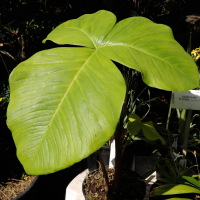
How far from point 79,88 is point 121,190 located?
0.69 metres

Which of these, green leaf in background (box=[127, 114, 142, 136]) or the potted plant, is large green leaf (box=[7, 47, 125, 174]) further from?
green leaf in background (box=[127, 114, 142, 136])

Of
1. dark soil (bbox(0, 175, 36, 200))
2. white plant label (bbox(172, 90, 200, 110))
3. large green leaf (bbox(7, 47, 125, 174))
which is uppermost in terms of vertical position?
large green leaf (bbox(7, 47, 125, 174))

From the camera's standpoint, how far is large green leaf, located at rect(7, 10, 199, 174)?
52cm

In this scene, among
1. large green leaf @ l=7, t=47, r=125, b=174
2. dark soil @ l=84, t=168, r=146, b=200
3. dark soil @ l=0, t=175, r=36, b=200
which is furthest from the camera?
dark soil @ l=0, t=175, r=36, b=200

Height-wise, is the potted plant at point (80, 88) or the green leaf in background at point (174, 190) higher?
the potted plant at point (80, 88)

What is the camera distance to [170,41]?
72 cm

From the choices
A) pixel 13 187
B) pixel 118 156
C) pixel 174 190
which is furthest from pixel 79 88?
pixel 13 187

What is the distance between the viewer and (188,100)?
3.46 feet

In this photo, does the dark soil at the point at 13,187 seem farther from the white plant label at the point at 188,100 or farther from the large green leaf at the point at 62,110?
the white plant label at the point at 188,100

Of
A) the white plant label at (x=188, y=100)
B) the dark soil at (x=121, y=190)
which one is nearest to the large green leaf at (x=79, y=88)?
the white plant label at (x=188, y=100)

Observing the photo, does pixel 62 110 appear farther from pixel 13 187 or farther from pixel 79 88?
pixel 13 187

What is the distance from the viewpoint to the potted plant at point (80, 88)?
0.52 meters

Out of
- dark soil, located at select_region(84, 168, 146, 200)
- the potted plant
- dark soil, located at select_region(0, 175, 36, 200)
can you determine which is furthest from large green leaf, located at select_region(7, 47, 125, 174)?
dark soil, located at select_region(0, 175, 36, 200)

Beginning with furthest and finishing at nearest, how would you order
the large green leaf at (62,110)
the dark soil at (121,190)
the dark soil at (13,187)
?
the dark soil at (13,187), the dark soil at (121,190), the large green leaf at (62,110)
